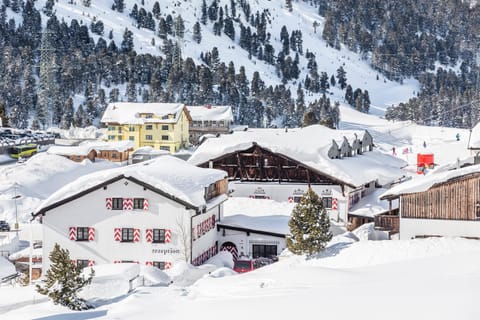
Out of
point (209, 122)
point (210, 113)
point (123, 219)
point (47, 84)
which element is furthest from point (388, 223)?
point (47, 84)

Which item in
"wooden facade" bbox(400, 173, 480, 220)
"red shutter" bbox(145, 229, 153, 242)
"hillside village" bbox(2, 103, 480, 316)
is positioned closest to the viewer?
"wooden facade" bbox(400, 173, 480, 220)

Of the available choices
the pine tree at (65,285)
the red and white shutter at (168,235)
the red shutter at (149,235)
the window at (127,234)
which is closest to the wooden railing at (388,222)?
the red and white shutter at (168,235)

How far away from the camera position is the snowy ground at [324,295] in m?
15.8

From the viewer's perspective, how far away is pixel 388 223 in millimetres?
31391

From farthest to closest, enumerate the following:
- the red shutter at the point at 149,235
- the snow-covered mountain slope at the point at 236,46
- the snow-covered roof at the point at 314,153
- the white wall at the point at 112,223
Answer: the snow-covered mountain slope at the point at 236,46, the snow-covered roof at the point at 314,153, the red shutter at the point at 149,235, the white wall at the point at 112,223

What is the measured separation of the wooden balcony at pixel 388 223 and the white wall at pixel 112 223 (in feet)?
26.5

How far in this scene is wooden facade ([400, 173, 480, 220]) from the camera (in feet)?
96.1

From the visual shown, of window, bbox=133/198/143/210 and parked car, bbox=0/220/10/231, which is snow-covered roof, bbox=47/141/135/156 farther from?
window, bbox=133/198/143/210

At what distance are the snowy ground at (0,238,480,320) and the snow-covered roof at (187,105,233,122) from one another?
71.4 metres

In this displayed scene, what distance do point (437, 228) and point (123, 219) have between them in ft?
43.6

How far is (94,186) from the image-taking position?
31578 millimetres

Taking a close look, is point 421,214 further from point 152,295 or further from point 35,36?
point 35,36

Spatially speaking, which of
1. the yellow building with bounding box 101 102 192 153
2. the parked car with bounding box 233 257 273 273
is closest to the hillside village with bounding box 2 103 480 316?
the parked car with bounding box 233 257 273 273

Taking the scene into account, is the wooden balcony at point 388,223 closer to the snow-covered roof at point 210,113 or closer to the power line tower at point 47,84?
the snow-covered roof at point 210,113
